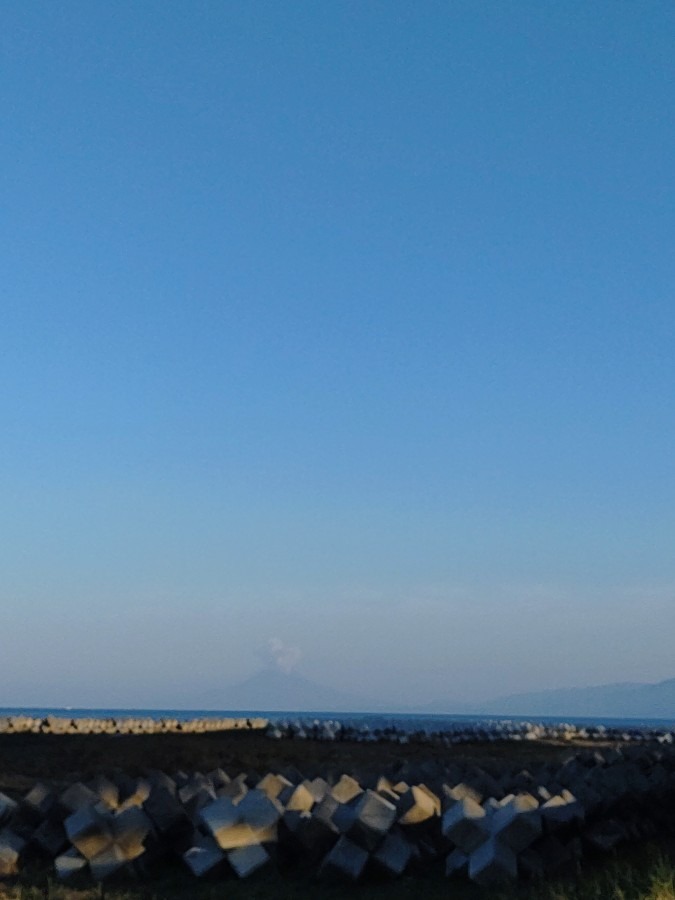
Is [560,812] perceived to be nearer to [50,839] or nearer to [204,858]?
[204,858]

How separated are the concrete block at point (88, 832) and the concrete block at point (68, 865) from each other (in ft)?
0.21

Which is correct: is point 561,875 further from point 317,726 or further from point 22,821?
point 317,726

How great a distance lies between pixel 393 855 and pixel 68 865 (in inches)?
99.8

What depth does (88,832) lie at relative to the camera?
27.2 ft

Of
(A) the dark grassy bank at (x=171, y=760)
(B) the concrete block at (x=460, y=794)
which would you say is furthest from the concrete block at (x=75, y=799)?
(A) the dark grassy bank at (x=171, y=760)

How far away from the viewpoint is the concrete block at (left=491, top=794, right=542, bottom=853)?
763 centimetres

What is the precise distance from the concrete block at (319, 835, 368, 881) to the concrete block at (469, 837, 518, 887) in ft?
2.72

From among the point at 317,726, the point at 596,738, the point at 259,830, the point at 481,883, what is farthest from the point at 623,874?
the point at 596,738

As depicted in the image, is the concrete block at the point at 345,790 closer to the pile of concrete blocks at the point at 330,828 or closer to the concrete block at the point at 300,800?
the pile of concrete blocks at the point at 330,828

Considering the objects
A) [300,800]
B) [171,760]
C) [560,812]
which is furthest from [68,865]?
[171,760]

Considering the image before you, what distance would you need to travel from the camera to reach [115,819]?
334 inches

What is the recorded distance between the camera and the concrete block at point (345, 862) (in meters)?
7.79

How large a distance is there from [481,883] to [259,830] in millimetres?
1779

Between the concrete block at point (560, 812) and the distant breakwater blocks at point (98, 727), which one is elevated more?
the distant breakwater blocks at point (98, 727)
